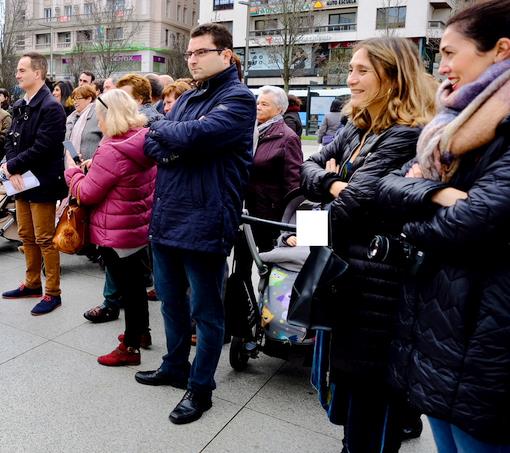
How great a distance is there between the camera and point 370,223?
201 centimetres

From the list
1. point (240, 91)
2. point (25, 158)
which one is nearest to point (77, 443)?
point (240, 91)

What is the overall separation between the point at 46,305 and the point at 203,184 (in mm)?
2342

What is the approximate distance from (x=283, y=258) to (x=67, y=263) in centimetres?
356

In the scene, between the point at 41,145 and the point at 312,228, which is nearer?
the point at 312,228

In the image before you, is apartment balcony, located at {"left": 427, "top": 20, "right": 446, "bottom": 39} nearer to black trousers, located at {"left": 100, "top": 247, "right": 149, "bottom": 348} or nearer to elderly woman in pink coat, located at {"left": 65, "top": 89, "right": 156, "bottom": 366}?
elderly woman in pink coat, located at {"left": 65, "top": 89, "right": 156, "bottom": 366}

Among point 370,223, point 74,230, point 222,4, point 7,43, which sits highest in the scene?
point 222,4

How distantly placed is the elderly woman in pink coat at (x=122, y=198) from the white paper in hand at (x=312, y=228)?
157 centimetres

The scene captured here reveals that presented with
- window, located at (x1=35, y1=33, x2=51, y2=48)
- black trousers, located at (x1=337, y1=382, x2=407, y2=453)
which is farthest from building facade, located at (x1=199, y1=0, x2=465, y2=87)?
black trousers, located at (x1=337, y1=382, x2=407, y2=453)

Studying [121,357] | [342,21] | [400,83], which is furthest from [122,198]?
[342,21]

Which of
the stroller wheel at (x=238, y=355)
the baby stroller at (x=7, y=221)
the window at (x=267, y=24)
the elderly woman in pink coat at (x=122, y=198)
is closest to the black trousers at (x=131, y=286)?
the elderly woman in pink coat at (x=122, y=198)

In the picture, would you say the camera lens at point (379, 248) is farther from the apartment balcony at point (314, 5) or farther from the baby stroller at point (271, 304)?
the apartment balcony at point (314, 5)

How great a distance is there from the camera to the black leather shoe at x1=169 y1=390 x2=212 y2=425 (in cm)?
273

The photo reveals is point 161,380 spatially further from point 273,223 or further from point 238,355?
point 273,223

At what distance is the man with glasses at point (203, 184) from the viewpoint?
8.56 ft
